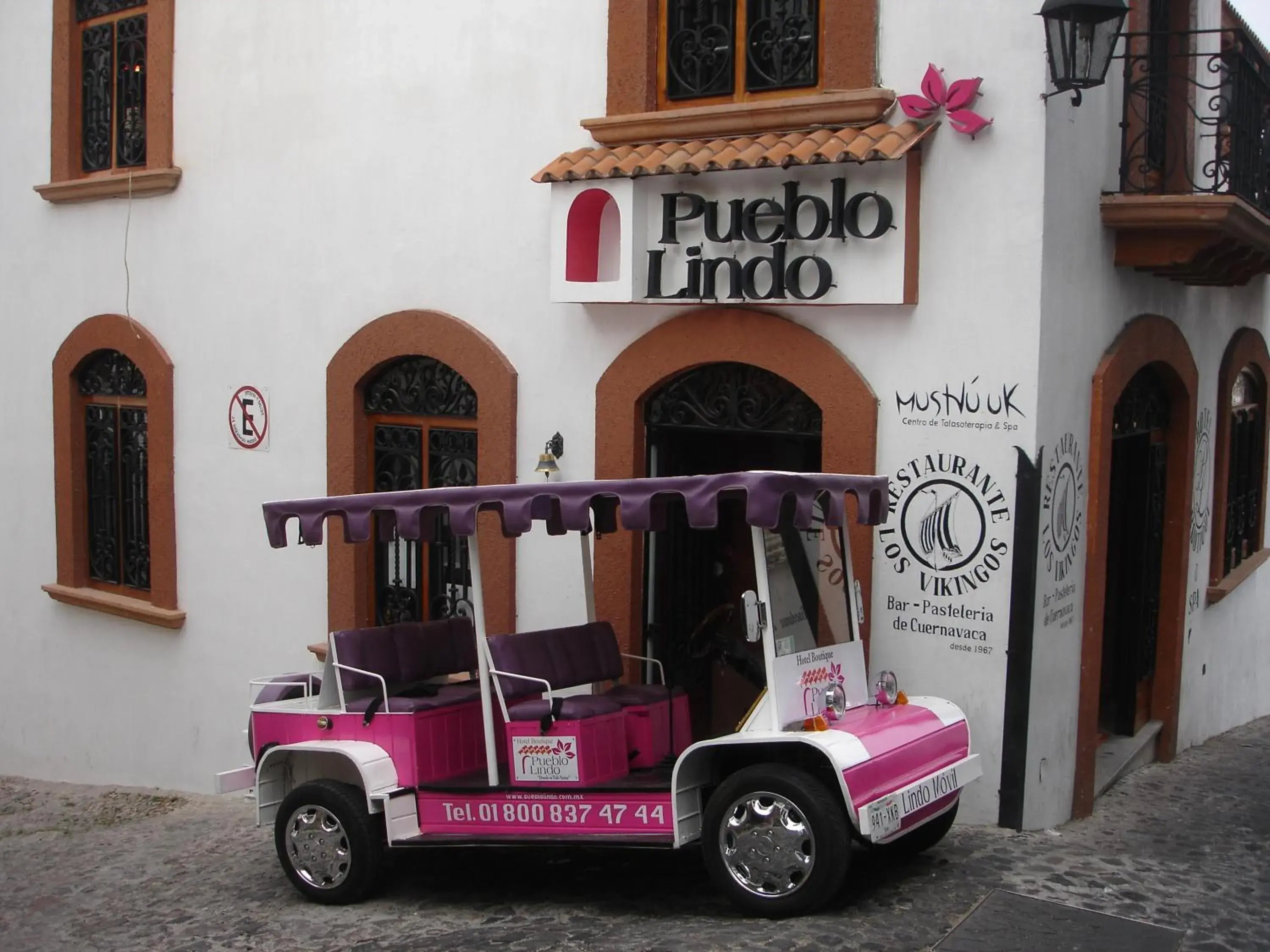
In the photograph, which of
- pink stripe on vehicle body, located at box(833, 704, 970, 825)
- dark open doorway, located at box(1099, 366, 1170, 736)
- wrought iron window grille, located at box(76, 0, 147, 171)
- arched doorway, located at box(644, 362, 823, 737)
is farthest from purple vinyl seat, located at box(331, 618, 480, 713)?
wrought iron window grille, located at box(76, 0, 147, 171)

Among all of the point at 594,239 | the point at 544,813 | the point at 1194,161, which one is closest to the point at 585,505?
the point at 544,813

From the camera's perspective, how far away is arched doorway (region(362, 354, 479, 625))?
Answer: 10180 millimetres

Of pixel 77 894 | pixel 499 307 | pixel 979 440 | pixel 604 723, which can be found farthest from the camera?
pixel 499 307

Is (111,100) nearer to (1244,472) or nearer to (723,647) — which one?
(723,647)

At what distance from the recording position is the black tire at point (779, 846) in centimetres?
652

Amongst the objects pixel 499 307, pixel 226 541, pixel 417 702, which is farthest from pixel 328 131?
pixel 417 702

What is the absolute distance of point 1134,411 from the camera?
9.91 meters

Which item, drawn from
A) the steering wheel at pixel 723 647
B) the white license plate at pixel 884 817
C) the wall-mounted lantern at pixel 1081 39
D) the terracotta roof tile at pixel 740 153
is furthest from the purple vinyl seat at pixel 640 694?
the wall-mounted lantern at pixel 1081 39

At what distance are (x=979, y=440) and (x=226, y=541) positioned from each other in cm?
597

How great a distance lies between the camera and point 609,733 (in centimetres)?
738

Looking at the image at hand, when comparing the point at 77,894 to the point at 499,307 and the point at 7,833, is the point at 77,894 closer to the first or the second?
the point at 7,833

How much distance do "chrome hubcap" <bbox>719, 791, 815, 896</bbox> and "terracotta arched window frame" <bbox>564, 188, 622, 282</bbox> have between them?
349 centimetres

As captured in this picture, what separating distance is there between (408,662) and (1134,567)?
5194mm

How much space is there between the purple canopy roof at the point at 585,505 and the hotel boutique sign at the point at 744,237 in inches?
47.8
